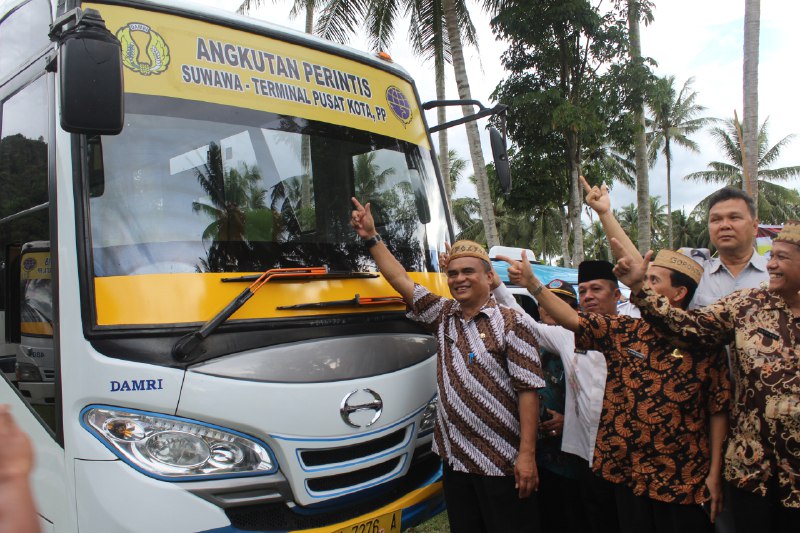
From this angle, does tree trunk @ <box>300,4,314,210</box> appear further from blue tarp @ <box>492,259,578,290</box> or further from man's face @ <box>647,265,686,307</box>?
blue tarp @ <box>492,259,578,290</box>

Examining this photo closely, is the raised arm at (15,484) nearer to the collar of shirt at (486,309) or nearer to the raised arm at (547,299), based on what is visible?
the raised arm at (547,299)

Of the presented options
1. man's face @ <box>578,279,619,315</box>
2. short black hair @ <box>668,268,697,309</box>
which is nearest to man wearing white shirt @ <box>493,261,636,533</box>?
man's face @ <box>578,279,619,315</box>

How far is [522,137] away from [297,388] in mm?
13991

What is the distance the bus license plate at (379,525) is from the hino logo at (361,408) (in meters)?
0.44

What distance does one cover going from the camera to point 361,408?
2824 mm

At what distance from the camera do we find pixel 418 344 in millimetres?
3316

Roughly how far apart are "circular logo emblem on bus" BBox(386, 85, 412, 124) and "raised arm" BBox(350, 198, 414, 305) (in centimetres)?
82

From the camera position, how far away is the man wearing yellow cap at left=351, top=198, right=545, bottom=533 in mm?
2910

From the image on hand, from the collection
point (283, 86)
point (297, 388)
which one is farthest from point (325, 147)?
point (297, 388)

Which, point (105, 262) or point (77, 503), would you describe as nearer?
point (77, 503)

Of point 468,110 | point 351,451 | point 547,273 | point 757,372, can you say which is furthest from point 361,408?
point 468,110

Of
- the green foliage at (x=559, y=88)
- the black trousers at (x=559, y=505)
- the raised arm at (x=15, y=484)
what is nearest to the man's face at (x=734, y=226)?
the black trousers at (x=559, y=505)

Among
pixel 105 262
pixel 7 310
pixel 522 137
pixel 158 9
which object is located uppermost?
pixel 522 137

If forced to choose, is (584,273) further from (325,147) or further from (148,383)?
(148,383)
